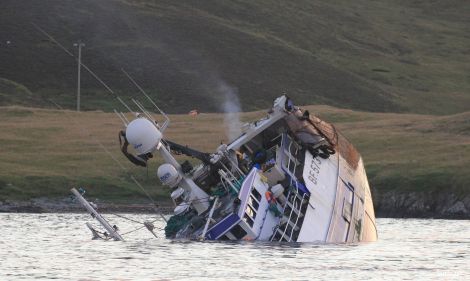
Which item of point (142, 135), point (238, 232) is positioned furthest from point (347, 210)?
point (142, 135)

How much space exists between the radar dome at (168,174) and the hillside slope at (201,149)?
3372 centimetres

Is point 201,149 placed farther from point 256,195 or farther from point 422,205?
point 256,195

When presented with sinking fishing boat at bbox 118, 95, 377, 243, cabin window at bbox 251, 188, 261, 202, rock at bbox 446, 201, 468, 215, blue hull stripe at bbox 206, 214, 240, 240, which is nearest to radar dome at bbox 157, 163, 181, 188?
sinking fishing boat at bbox 118, 95, 377, 243

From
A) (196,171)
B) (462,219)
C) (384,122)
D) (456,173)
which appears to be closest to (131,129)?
(196,171)

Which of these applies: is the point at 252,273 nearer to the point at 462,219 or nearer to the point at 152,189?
the point at 462,219

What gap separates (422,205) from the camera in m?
126

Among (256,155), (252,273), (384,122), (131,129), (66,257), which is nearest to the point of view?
(252,273)

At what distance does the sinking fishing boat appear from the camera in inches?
3036

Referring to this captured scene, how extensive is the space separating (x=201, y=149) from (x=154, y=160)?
6007 mm

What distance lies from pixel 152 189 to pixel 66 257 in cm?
6451

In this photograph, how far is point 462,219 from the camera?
122m

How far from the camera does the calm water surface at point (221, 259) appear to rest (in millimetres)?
62812

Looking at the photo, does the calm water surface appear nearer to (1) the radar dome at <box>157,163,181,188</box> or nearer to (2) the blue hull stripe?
(2) the blue hull stripe

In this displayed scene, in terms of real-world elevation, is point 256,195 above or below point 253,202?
above
